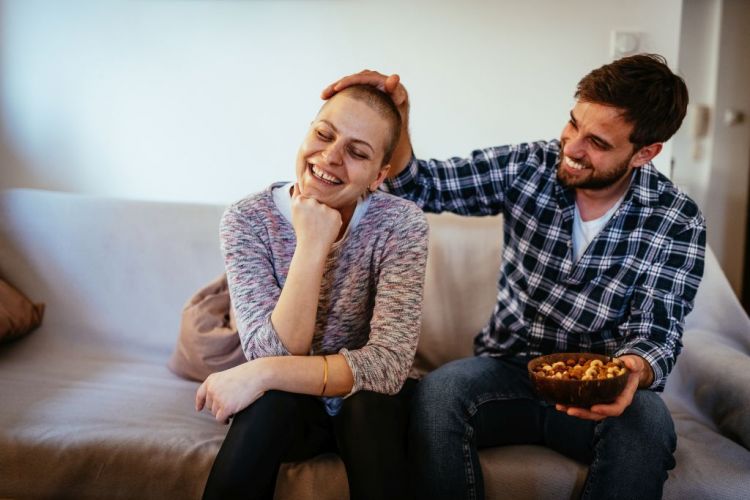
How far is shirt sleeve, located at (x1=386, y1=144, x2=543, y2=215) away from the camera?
5.28ft

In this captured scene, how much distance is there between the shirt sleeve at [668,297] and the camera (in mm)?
1440

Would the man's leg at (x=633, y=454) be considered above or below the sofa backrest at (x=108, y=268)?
below

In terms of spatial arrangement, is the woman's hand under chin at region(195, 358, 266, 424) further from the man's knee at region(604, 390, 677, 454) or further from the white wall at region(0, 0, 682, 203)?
the white wall at region(0, 0, 682, 203)

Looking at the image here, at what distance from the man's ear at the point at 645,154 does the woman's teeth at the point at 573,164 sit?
11 centimetres

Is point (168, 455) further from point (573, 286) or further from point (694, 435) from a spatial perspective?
point (694, 435)

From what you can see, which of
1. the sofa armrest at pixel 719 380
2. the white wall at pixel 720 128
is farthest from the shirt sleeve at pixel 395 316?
the white wall at pixel 720 128

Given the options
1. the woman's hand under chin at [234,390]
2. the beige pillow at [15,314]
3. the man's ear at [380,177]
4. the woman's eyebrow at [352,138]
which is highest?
the woman's eyebrow at [352,138]

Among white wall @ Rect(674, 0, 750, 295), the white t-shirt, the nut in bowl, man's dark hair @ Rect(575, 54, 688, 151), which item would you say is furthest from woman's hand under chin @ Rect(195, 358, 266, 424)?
white wall @ Rect(674, 0, 750, 295)

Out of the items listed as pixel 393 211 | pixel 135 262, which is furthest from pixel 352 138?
pixel 135 262

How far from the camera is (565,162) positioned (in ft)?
4.99

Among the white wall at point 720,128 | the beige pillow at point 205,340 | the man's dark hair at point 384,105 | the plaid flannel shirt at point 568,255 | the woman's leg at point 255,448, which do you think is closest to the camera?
the woman's leg at point 255,448

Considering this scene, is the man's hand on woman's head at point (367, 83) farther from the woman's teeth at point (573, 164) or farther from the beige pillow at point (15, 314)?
the beige pillow at point (15, 314)

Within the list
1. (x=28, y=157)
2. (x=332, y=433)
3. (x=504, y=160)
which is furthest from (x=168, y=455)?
(x=28, y=157)

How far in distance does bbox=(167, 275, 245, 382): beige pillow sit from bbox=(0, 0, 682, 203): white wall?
0.55 meters
